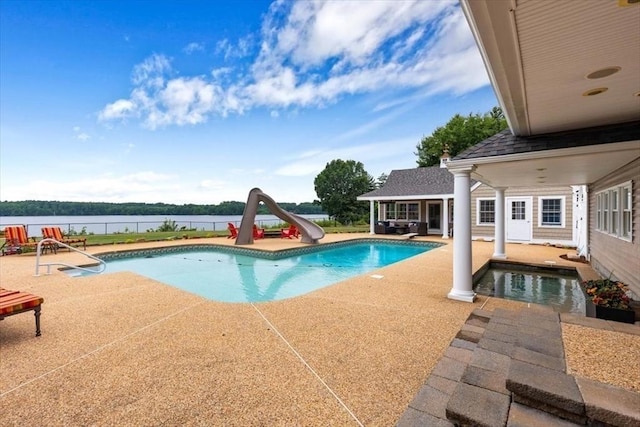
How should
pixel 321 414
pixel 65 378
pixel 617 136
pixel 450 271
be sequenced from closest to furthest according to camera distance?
1. pixel 321 414
2. pixel 65 378
3. pixel 617 136
4. pixel 450 271

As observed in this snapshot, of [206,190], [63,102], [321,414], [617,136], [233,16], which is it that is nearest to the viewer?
[321,414]

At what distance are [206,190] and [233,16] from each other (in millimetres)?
20876

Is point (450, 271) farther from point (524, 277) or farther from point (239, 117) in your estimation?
point (239, 117)

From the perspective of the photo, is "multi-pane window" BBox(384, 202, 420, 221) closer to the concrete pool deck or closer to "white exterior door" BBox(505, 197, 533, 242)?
"white exterior door" BBox(505, 197, 533, 242)

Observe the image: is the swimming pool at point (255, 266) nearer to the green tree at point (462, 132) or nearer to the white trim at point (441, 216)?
the white trim at point (441, 216)

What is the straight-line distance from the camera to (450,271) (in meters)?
7.81

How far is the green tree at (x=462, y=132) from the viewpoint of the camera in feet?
100.0

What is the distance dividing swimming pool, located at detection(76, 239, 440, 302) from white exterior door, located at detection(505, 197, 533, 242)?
12.1ft

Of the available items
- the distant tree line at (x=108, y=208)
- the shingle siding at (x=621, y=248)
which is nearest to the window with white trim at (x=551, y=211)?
the shingle siding at (x=621, y=248)

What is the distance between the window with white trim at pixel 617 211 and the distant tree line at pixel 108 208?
872 inches

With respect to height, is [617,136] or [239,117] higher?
[239,117]

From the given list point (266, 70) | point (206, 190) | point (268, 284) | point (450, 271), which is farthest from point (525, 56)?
point (206, 190)

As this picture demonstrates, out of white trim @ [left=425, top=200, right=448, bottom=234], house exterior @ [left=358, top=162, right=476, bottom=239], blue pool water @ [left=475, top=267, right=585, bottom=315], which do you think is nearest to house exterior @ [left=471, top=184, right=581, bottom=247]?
house exterior @ [left=358, top=162, right=476, bottom=239]

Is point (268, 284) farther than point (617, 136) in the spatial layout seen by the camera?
Yes
